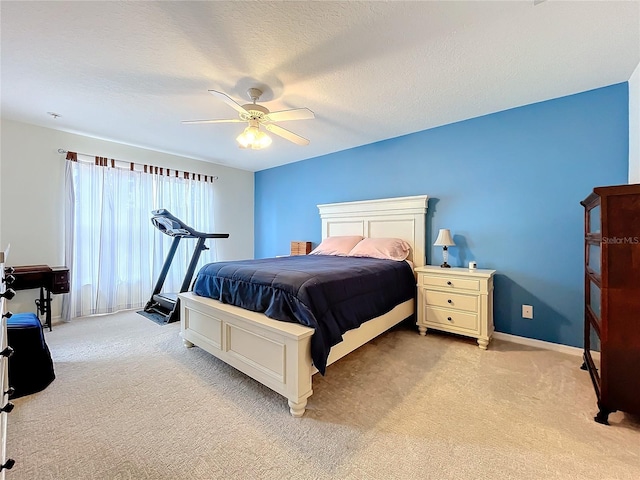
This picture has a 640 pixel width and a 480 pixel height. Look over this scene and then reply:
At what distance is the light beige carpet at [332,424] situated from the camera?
132 centimetres

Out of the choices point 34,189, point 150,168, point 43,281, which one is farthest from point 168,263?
point 34,189

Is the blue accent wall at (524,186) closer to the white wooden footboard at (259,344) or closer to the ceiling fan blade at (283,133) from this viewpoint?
the ceiling fan blade at (283,133)

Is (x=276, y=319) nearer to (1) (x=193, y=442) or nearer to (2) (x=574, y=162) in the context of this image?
(1) (x=193, y=442)

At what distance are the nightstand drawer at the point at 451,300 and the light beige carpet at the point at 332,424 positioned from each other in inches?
19.2

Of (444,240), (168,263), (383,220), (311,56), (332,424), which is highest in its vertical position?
(311,56)

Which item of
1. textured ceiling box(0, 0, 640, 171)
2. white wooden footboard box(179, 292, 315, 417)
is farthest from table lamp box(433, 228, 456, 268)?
white wooden footboard box(179, 292, 315, 417)

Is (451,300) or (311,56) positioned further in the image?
(451,300)

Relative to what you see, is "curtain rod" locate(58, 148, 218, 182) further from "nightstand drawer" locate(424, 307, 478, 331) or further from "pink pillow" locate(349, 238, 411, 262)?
"nightstand drawer" locate(424, 307, 478, 331)

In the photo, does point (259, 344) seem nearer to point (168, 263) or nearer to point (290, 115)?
point (290, 115)

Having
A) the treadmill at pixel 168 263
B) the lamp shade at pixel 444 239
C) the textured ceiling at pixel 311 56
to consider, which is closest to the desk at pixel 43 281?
the treadmill at pixel 168 263

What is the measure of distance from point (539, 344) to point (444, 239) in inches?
53.2

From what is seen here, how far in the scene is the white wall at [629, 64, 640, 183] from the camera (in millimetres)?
2111

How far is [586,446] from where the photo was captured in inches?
56.3

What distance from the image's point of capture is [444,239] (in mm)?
3061
